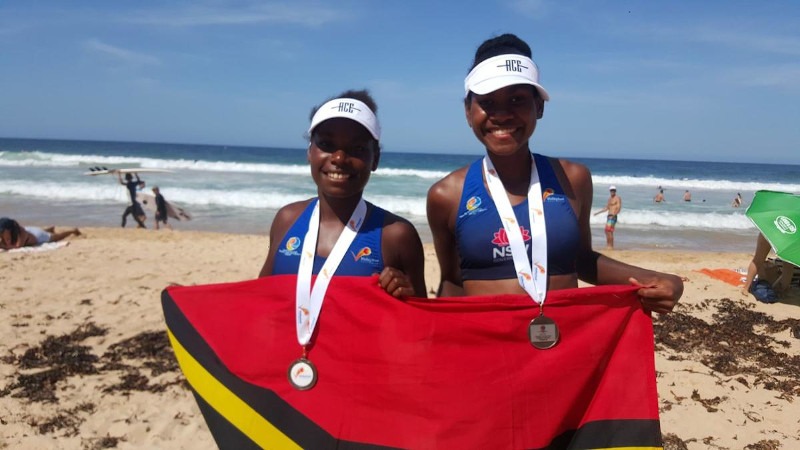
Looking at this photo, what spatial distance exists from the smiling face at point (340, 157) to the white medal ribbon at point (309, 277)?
6.3 inches

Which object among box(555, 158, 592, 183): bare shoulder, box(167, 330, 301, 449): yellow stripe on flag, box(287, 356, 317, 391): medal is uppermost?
box(555, 158, 592, 183): bare shoulder

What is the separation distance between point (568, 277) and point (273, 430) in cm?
148

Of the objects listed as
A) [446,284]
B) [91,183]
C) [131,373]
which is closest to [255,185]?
[91,183]

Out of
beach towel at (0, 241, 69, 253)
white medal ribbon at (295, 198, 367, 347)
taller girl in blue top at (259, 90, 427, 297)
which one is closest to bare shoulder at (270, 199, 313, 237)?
taller girl in blue top at (259, 90, 427, 297)

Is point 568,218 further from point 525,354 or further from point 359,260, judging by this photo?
point 359,260

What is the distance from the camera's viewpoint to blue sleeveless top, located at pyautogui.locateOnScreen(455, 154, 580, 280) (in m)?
2.40

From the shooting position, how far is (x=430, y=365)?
2.35m

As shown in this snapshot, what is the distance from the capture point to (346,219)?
2.68 meters

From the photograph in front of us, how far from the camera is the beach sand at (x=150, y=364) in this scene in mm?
4418

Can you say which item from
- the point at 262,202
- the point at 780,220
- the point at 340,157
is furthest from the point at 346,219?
the point at 262,202

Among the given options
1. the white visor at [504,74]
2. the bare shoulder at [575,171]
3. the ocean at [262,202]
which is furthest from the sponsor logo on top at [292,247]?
the ocean at [262,202]

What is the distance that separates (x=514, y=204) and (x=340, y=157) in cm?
82

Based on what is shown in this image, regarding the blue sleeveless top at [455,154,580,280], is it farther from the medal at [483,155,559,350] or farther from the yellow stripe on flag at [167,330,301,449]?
the yellow stripe on flag at [167,330,301,449]

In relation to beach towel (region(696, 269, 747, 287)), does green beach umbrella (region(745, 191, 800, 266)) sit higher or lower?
higher
